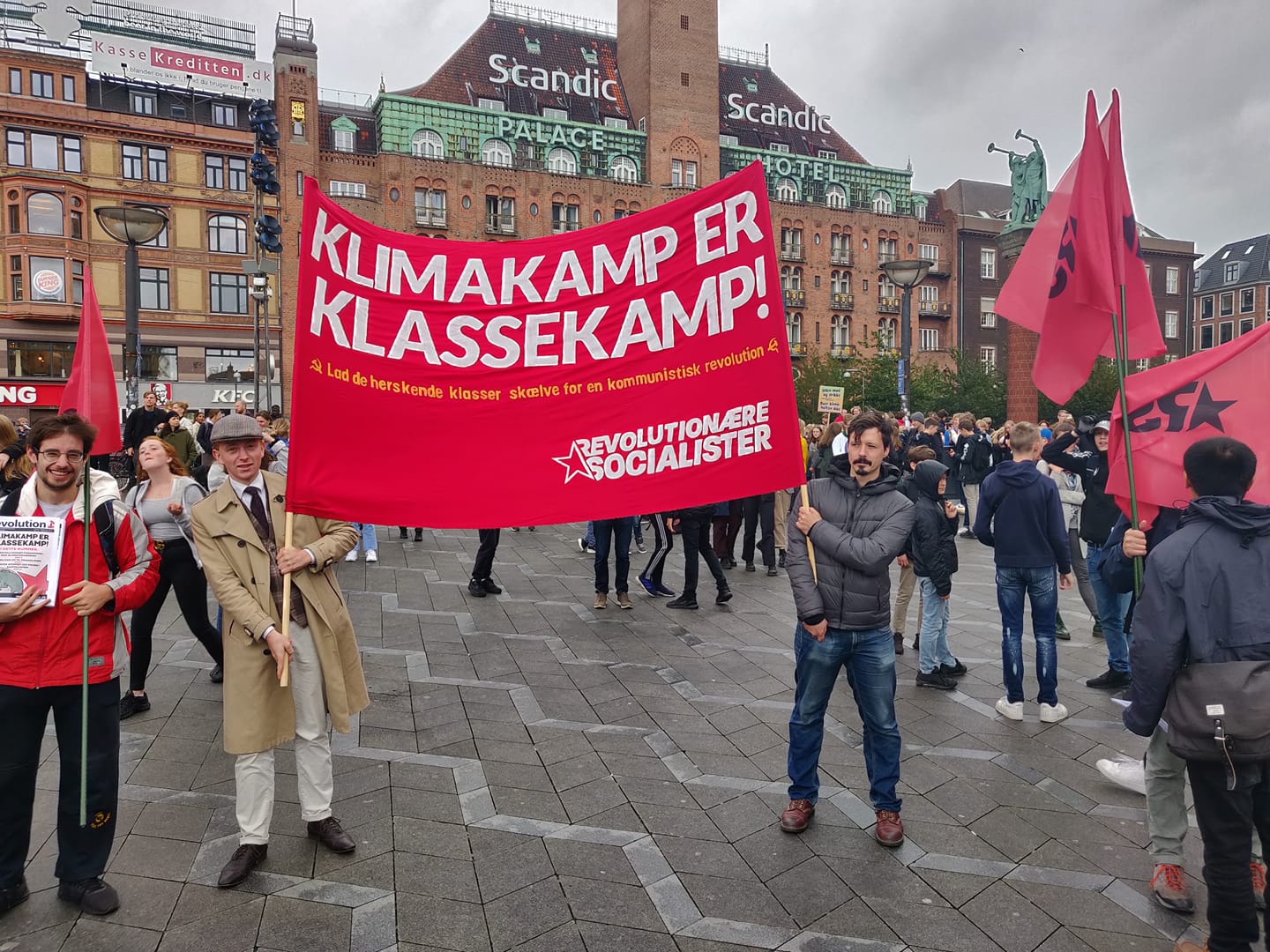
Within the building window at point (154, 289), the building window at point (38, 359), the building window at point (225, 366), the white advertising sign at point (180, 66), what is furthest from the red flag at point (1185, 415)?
the white advertising sign at point (180, 66)

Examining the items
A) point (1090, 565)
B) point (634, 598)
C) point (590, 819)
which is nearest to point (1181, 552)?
point (590, 819)

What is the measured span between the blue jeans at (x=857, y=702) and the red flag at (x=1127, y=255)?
188 cm

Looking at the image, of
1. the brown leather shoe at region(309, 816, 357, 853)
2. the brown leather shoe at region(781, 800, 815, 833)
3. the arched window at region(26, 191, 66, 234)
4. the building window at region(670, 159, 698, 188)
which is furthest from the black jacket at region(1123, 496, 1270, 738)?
the building window at region(670, 159, 698, 188)

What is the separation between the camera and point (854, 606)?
13.2 feet

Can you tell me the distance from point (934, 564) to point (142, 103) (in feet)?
144

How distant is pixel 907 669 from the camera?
6.83 metres

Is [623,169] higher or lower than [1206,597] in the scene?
higher

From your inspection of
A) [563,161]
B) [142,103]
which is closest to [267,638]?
[142,103]

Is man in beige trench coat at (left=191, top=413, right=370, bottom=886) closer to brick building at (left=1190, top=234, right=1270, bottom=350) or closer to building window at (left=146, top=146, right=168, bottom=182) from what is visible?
building window at (left=146, top=146, right=168, bottom=182)

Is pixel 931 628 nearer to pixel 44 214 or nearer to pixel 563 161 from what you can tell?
pixel 44 214

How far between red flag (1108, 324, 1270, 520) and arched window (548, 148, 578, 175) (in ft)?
153

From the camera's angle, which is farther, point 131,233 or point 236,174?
point 236,174

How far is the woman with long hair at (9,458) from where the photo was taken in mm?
6426

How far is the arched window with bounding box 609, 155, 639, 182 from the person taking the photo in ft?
160
